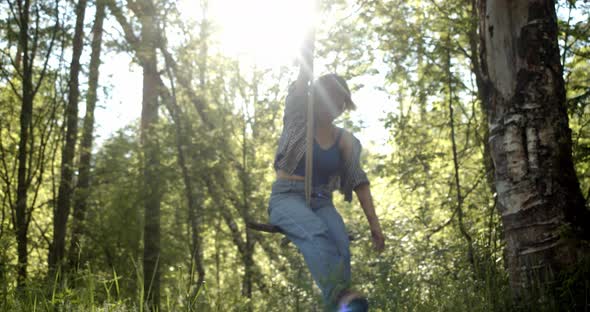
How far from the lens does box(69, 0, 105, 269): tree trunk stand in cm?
1020

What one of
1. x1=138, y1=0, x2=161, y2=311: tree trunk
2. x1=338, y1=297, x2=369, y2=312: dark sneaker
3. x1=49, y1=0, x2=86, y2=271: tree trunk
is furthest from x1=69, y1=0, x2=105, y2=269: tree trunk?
x1=338, y1=297, x2=369, y2=312: dark sneaker

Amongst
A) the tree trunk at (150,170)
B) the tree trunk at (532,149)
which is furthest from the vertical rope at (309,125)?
the tree trunk at (150,170)

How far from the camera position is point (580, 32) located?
626 centimetres

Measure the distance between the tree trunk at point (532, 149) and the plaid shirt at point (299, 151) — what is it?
102cm

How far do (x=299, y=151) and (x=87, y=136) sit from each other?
7.98 metres

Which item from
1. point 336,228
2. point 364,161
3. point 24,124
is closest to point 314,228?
point 336,228

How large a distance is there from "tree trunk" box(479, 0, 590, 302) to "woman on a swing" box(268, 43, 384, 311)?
1015 millimetres

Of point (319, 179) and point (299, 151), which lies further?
point (319, 179)

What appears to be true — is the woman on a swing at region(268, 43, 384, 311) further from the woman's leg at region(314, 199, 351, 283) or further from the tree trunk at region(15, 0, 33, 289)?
the tree trunk at region(15, 0, 33, 289)

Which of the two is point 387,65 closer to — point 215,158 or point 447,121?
point 447,121

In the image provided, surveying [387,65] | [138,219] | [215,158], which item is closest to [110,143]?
Answer: [138,219]

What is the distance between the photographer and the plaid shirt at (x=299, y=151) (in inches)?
164

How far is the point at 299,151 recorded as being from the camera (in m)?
4.12

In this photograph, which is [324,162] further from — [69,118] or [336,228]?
[69,118]
